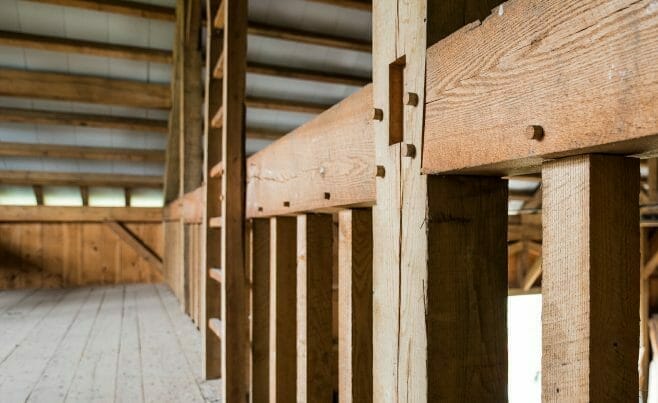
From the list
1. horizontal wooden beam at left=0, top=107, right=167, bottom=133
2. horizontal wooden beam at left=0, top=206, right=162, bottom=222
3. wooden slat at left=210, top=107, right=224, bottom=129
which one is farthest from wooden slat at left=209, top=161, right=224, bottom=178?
horizontal wooden beam at left=0, top=206, right=162, bottom=222

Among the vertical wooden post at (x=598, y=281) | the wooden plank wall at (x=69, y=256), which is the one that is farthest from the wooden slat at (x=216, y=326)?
the wooden plank wall at (x=69, y=256)

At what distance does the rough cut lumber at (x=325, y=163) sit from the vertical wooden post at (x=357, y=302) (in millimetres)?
78

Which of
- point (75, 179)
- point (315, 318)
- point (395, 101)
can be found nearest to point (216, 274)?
point (315, 318)

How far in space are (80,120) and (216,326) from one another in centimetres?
402

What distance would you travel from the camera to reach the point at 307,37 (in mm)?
4922

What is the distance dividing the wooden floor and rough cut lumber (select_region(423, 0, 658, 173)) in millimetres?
1871

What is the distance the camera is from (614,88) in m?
0.44

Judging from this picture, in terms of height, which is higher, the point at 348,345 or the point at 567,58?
the point at 567,58

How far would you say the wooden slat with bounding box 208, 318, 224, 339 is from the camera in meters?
2.20

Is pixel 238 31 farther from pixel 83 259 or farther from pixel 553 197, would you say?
pixel 83 259

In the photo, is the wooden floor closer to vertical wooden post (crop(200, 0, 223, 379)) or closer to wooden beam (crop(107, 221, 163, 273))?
vertical wooden post (crop(200, 0, 223, 379))

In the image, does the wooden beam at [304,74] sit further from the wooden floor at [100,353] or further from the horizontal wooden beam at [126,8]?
the wooden floor at [100,353]

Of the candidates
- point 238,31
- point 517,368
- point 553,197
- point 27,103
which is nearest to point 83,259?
point 27,103

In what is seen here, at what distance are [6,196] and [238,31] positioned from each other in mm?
5561
